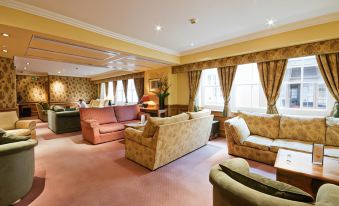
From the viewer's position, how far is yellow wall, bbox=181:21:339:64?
10.4 ft

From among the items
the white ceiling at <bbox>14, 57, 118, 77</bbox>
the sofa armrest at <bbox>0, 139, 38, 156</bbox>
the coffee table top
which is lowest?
the coffee table top

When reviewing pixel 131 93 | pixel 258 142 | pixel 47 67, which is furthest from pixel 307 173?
A: pixel 47 67

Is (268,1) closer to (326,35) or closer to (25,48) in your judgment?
(326,35)

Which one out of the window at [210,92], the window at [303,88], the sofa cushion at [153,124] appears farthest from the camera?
the window at [210,92]

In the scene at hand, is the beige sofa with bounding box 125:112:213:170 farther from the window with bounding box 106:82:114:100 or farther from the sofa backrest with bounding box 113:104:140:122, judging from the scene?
the window with bounding box 106:82:114:100

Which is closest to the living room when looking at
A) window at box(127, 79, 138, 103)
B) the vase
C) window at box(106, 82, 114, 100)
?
the vase

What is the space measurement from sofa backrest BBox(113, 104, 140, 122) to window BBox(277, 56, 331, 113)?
458 cm

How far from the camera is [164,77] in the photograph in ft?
21.6

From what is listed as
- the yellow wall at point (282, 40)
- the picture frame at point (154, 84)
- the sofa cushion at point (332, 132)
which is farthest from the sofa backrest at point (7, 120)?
the sofa cushion at point (332, 132)

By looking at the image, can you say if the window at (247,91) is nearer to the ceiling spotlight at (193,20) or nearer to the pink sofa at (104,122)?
the ceiling spotlight at (193,20)

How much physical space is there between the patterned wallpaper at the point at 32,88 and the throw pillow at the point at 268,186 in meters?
12.6

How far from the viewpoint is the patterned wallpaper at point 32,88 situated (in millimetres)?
9852

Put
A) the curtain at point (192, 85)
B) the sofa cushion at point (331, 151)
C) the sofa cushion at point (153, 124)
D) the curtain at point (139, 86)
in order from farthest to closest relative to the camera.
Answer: the curtain at point (139, 86), the curtain at point (192, 85), the sofa cushion at point (153, 124), the sofa cushion at point (331, 151)

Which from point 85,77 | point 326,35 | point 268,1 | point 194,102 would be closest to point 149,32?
point 268,1
